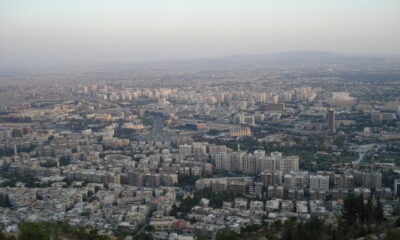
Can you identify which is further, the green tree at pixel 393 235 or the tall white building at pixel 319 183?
the tall white building at pixel 319 183

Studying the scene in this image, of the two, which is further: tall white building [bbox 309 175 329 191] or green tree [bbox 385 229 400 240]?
tall white building [bbox 309 175 329 191]

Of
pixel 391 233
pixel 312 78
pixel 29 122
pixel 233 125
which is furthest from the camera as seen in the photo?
pixel 312 78

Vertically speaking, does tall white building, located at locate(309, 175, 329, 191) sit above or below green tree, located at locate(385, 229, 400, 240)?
below

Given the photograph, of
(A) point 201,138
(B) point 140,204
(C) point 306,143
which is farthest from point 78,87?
(B) point 140,204

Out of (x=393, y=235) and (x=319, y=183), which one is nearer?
(x=393, y=235)

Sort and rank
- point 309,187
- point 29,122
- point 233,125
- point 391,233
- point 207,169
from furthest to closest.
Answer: point 29,122 < point 233,125 < point 207,169 < point 309,187 < point 391,233

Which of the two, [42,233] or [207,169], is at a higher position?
[42,233]

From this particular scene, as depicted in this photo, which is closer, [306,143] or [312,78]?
[306,143]

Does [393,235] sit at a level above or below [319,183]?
above

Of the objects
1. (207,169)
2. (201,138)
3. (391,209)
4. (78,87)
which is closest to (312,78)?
(78,87)

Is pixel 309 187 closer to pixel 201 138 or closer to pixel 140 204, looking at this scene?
Result: pixel 140 204

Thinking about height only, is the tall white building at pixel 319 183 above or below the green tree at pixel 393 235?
below
